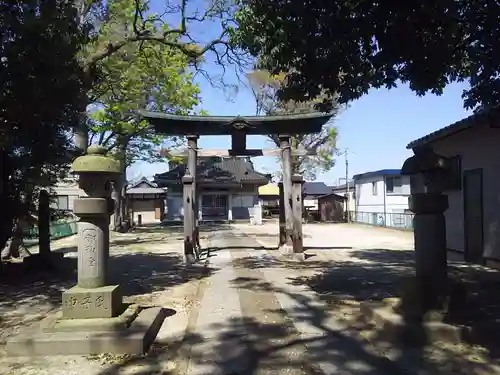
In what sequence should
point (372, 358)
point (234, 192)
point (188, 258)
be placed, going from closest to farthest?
point (372, 358) → point (188, 258) → point (234, 192)

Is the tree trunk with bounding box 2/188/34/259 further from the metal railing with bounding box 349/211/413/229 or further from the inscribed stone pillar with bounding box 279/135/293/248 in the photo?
the metal railing with bounding box 349/211/413/229

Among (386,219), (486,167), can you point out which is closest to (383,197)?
(386,219)

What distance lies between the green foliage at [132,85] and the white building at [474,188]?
9248mm

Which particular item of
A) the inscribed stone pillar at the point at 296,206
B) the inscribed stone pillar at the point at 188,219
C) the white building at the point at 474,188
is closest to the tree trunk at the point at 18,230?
the inscribed stone pillar at the point at 188,219

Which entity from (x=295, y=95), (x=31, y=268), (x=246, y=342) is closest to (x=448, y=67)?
(x=295, y=95)

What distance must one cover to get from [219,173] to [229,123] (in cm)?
2529

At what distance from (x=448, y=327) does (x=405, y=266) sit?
6331mm

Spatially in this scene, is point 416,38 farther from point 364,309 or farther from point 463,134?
point 463,134

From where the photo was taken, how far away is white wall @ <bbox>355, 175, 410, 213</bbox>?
110 feet

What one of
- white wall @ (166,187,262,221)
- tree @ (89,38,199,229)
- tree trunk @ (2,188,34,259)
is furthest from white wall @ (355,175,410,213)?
tree trunk @ (2,188,34,259)

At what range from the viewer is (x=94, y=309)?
5633 millimetres

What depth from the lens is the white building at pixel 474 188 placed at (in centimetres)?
1042

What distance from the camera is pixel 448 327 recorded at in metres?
5.41

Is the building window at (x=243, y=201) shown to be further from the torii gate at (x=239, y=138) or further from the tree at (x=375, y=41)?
the tree at (x=375, y=41)
